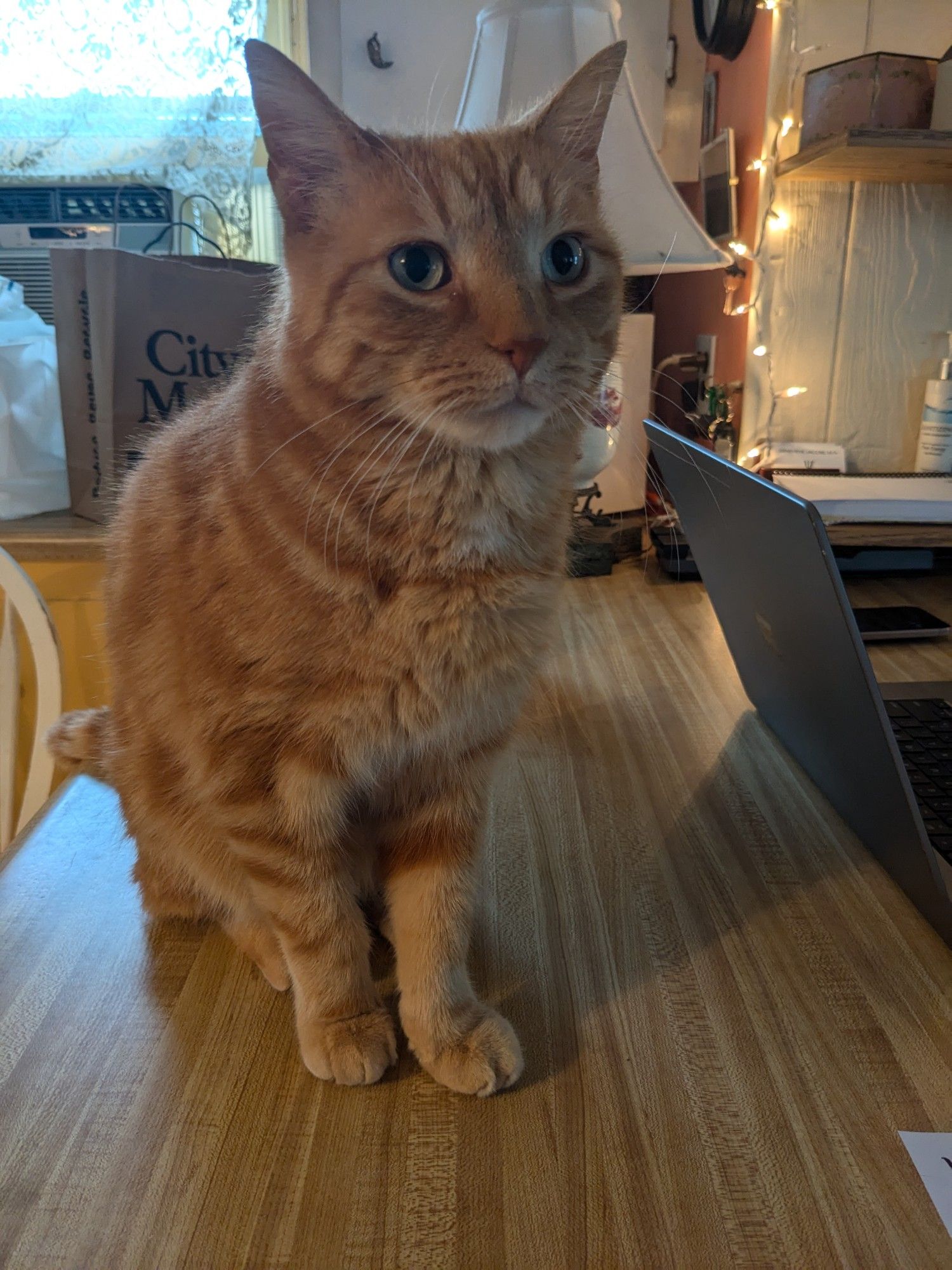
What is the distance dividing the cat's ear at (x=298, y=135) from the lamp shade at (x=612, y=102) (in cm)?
67

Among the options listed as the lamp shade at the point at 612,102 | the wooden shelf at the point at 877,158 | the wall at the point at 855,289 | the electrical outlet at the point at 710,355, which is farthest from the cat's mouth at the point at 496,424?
the electrical outlet at the point at 710,355

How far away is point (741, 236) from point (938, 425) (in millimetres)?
605

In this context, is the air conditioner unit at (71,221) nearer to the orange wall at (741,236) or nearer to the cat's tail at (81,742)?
the orange wall at (741,236)

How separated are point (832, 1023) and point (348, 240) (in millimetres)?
725

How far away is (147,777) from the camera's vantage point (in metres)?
0.82

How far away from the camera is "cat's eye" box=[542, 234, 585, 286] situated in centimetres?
74

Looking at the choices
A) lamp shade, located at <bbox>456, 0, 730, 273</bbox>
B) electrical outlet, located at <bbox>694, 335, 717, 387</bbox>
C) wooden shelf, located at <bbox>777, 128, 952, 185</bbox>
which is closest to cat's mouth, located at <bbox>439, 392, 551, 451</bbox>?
lamp shade, located at <bbox>456, 0, 730, 273</bbox>

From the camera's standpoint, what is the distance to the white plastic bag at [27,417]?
1.78m

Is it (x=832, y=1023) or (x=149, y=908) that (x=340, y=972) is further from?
(x=832, y=1023)

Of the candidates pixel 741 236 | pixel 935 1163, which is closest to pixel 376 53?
pixel 741 236

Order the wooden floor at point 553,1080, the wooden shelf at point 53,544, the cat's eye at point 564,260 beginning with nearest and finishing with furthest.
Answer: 1. the wooden floor at point 553,1080
2. the cat's eye at point 564,260
3. the wooden shelf at point 53,544

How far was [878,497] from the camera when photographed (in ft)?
5.13

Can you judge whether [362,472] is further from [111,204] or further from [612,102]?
[111,204]

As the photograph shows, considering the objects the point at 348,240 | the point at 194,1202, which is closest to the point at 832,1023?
the point at 194,1202
